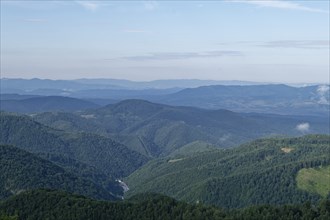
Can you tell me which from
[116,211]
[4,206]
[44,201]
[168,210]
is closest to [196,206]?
[168,210]

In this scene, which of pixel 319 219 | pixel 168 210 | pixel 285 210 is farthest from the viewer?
pixel 168 210

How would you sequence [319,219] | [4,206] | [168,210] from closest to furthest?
[319,219] → [168,210] → [4,206]

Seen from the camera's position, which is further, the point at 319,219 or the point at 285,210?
the point at 285,210

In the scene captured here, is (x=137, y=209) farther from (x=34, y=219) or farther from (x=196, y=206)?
(x=34, y=219)

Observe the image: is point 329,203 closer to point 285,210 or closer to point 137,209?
point 285,210

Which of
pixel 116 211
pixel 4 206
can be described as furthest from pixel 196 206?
pixel 4 206

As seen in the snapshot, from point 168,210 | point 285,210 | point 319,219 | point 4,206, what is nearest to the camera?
point 319,219
